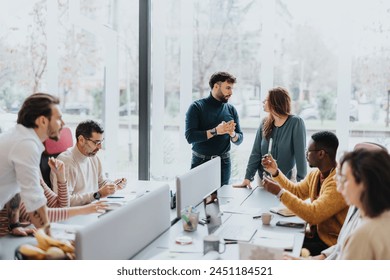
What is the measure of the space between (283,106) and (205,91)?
1.45 m

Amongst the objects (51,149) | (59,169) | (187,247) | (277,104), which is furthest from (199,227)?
(277,104)

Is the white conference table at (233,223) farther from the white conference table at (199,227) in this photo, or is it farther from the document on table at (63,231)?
the document on table at (63,231)

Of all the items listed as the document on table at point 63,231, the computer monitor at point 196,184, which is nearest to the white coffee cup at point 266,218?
the computer monitor at point 196,184

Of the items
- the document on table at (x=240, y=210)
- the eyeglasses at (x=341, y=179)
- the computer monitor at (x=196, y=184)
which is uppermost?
the eyeglasses at (x=341, y=179)

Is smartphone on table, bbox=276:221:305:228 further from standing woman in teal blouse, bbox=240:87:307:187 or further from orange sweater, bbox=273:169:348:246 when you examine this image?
standing woman in teal blouse, bbox=240:87:307:187

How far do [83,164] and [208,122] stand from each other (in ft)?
4.09

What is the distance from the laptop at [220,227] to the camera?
100 inches

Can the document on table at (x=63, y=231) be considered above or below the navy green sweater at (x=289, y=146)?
below

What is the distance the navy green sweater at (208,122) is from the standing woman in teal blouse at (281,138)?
0.31m

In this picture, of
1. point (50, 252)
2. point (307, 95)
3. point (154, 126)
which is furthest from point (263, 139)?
point (50, 252)

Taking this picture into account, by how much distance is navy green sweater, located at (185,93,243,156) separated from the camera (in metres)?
4.17

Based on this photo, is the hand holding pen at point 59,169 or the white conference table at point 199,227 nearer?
the white conference table at point 199,227

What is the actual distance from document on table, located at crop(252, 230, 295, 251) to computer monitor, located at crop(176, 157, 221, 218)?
1.47 feet
